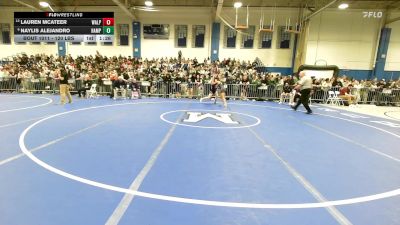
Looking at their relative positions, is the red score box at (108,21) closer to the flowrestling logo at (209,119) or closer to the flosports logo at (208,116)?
the flowrestling logo at (209,119)

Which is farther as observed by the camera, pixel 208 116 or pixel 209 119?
pixel 208 116

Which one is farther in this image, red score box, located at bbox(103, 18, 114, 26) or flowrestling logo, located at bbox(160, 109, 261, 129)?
red score box, located at bbox(103, 18, 114, 26)

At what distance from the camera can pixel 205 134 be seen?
7316mm

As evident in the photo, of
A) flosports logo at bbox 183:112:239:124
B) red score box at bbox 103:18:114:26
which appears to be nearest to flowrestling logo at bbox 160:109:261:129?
flosports logo at bbox 183:112:239:124

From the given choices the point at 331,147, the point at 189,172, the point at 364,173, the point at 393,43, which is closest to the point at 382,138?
the point at 331,147

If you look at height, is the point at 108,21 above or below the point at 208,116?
above

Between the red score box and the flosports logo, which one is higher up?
the red score box
